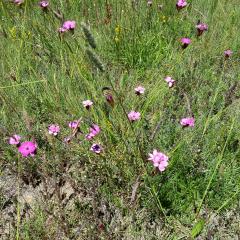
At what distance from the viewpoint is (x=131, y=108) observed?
240 cm

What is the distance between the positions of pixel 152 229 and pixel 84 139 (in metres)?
0.71

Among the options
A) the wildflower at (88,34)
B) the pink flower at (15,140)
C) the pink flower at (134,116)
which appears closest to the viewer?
the wildflower at (88,34)

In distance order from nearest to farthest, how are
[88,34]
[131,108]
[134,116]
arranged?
[88,34] → [134,116] → [131,108]

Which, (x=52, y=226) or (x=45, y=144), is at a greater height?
(x=45, y=144)

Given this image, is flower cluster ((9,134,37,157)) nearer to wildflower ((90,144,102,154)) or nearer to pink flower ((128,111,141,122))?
wildflower ((90,144,102,154))

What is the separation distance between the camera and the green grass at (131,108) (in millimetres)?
1873

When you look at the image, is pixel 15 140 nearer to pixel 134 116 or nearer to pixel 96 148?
pixel 96 148

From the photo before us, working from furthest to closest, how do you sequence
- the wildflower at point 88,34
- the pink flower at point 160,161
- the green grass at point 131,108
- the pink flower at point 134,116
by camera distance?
1. the pink flower at point 134,116
2. the green grass at point 131,108
3. the pink flower at point 160,161
4. the wildflower at point 88,34

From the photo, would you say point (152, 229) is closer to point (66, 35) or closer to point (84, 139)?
point (84, 139)

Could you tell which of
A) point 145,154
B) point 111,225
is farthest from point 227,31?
point 111,225

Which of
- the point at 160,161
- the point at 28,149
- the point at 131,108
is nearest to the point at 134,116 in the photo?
the point at 131,108

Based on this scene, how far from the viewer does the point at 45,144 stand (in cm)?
226

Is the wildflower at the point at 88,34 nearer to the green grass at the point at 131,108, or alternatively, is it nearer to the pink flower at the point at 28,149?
the green grass at the point at 131,108

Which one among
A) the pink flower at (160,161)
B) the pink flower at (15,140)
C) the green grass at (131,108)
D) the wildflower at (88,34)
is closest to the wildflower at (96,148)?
the green grass at (131,108)
